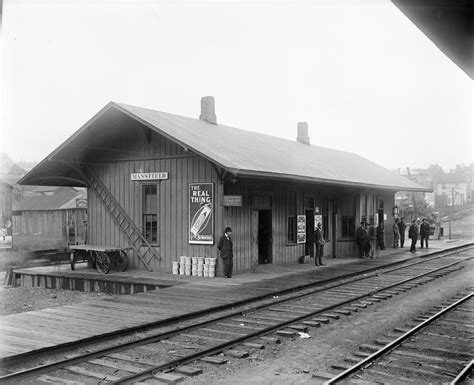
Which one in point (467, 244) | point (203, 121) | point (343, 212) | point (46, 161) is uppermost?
point (203, 121)

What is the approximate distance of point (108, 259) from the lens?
14.6 meters

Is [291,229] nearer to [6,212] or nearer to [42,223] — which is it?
[42,223]

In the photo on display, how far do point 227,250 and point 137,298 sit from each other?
327 centimetres

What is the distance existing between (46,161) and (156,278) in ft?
16.9

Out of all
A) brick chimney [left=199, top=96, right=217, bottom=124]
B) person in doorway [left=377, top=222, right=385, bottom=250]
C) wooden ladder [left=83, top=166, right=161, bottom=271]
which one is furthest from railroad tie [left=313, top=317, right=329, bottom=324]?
person in doorway [left=377, top=222, right=385, bottom=250]

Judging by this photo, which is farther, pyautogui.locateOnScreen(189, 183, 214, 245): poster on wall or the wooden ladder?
the wooden ladder

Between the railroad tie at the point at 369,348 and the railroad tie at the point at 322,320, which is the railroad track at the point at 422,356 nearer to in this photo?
the railroad tie at the point at 369,348

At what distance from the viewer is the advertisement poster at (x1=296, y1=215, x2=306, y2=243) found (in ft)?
57.0

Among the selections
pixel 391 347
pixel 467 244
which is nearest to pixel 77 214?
pixel 467 244

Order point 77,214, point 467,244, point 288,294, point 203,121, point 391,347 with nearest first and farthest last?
point 391,347, point 288,294, point 203,121, point 467,244, point 77,214

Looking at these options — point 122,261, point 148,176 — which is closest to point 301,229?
point 148,176

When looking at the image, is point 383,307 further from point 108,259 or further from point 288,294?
point 108,259

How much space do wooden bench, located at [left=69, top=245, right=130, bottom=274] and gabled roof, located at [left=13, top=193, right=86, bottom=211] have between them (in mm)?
20698

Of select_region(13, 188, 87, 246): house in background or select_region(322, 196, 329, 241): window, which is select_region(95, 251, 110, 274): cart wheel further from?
select_region(13, 188, 87, 246): house in background
